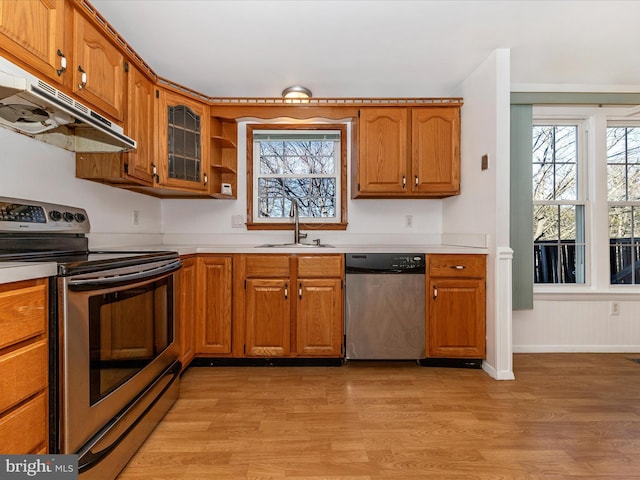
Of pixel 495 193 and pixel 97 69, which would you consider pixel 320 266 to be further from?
pixel 97 69

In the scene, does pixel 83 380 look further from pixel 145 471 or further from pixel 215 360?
pixel 215 360

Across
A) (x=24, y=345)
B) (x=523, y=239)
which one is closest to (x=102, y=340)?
(x=24, y=345)

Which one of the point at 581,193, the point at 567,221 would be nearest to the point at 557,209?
the point at 567,221

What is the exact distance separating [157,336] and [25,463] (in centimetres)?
81

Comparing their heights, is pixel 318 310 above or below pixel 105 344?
below

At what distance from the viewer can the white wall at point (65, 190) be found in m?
1.70

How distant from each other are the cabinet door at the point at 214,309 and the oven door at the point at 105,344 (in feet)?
2.41

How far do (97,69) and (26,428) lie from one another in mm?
1692

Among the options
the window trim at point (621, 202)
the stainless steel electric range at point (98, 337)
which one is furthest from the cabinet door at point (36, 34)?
the window trim at point (621, 202)

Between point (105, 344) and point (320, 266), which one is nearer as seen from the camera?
point (105, 344)

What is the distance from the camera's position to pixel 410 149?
9.68 feet

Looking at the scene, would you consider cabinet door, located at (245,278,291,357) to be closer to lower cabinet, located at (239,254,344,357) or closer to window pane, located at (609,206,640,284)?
lower cabinet, located at (239,254,344,357)

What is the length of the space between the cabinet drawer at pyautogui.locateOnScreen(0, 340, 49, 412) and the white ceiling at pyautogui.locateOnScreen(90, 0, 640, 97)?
1.88 metres

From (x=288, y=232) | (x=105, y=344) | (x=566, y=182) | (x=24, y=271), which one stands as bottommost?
(x=105, y=344)
